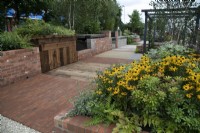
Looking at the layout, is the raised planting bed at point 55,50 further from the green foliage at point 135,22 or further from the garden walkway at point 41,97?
the green foliage at point 135,22

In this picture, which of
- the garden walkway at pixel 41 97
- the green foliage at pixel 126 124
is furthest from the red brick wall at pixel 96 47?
the green foliage at pixel 126 124

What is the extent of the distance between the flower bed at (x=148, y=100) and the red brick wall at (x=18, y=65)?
8.43ft

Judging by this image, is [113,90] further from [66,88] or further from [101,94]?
[66,88]

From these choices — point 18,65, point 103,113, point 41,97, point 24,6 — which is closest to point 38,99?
point 41,97

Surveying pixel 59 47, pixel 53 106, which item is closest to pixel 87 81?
pixel 53 106

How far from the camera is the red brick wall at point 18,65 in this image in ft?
12.8

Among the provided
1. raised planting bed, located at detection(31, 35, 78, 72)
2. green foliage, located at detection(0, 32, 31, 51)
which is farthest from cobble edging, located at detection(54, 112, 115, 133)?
raised planting bed, located at detection(31, 35, 78, 72)

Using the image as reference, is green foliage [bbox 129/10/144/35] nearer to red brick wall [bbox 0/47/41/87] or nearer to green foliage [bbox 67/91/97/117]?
red brick wall [bbox 0/47/41/87]

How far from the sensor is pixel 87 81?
169 inches

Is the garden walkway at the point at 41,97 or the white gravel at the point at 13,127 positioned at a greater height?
the garden walkway at the point at 41,97

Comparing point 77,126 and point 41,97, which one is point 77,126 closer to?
point 77,126

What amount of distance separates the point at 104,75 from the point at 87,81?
7.20ft

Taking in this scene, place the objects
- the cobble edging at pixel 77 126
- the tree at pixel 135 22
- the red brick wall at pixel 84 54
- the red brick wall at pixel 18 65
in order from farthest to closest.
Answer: the tree at pixel 135 22 → the red brick wall at pixel 84 54 → the red brick wall at pixel 18 65 → the cobble edging at pixel 77 126

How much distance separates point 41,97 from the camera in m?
3.30
